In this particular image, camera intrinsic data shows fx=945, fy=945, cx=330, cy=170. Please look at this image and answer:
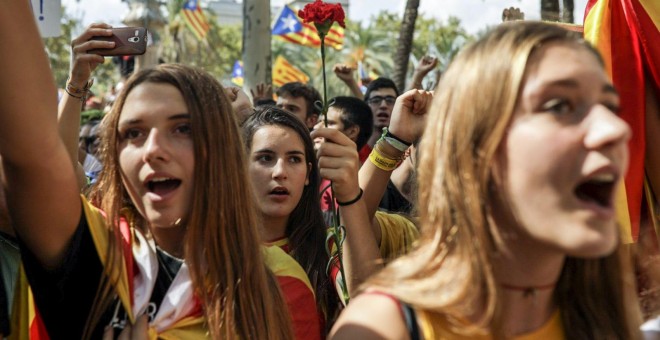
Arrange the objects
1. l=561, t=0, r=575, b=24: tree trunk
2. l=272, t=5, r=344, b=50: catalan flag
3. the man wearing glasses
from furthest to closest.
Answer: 1. l=272, t=5, r=344, b=50: catalan flag
2. l=561, t=0, r=575, b=24: tree trunk
3. the man wearing glasses

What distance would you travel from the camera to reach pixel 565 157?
6.42 ft

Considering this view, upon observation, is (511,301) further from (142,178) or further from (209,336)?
Answer: (142,178)

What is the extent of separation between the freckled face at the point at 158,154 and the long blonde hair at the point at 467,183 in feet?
2.95

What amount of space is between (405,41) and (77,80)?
10.1m

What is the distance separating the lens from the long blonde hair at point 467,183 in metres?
2.04

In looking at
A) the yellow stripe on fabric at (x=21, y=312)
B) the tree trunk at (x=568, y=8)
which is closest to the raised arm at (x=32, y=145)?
the yellow stripe on fabric at (x=21, y=312)

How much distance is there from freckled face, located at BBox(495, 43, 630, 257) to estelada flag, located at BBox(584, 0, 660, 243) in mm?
1451

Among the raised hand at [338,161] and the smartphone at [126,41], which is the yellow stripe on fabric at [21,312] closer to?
the smartphone at [126,41]

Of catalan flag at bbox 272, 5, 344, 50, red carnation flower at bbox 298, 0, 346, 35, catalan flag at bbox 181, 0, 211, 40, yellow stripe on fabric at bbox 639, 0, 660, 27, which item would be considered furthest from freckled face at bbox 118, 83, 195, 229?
catalan flag at bbox 181, 0, 211, 40

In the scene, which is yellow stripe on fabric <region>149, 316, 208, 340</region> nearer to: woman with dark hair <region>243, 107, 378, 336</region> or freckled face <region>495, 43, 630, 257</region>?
woman with dark hair <region>243, 107, 378, 336</region>

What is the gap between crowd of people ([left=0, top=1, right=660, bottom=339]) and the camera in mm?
2004

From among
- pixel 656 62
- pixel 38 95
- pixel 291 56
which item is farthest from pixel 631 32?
pixel 291 56

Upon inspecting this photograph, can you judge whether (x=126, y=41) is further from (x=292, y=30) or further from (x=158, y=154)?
(x=292, y=30)

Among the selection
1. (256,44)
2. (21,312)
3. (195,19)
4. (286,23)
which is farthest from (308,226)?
(195,19)
